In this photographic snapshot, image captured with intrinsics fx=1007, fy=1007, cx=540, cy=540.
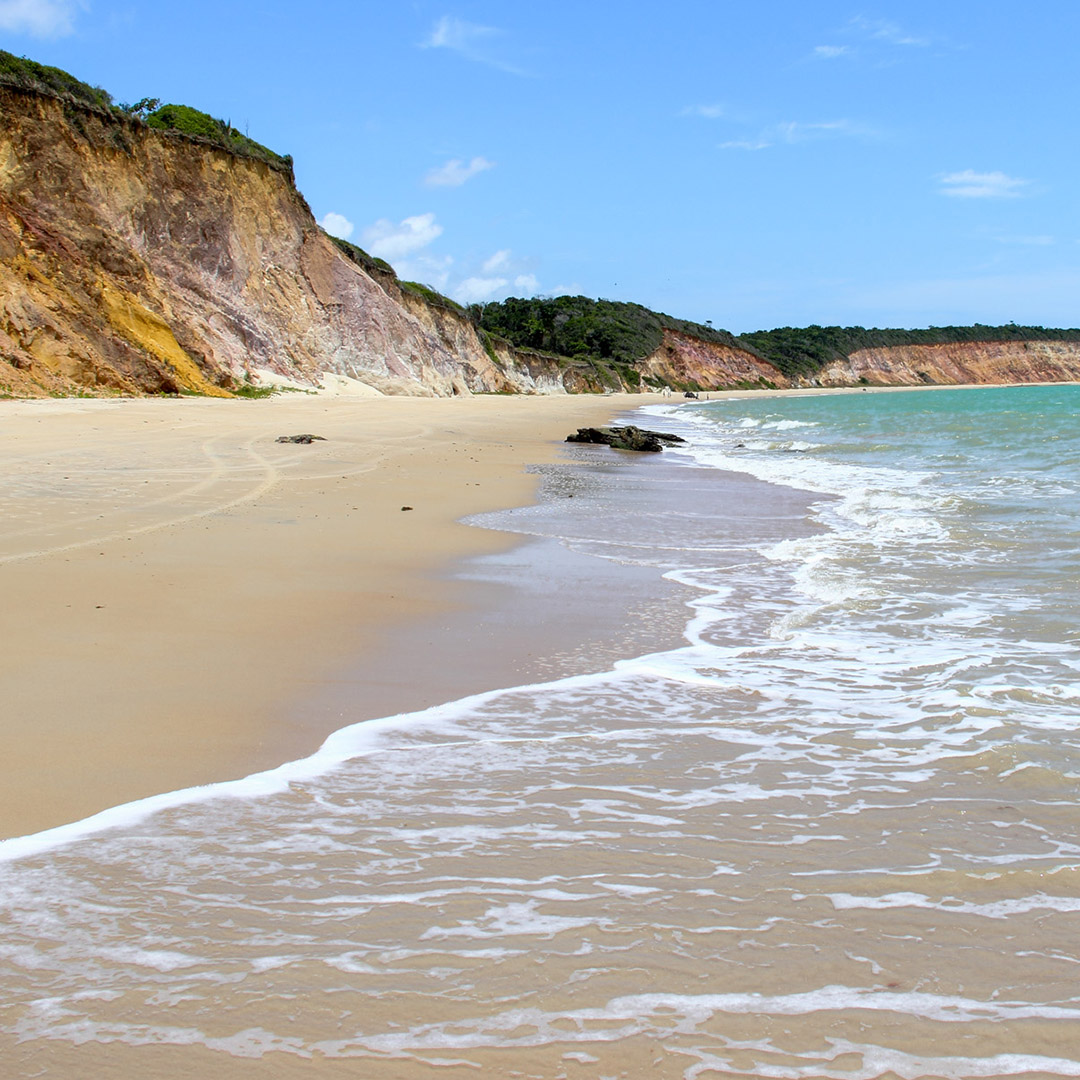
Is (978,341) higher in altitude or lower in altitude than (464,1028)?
higher

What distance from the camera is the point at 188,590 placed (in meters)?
5.71

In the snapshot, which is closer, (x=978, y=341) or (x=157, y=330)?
(x=157, y=330)

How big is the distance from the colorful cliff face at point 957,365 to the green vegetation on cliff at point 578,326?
2873cm

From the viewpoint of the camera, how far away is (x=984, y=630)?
532cm

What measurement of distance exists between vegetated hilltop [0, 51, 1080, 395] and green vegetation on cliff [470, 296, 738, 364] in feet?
81.6

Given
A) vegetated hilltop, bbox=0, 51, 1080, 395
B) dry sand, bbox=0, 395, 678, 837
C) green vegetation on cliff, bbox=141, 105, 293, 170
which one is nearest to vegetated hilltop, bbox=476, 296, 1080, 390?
vegetated hilltop, bbox=0, 51, 1080, 395

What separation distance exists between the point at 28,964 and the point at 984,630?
15.4ft

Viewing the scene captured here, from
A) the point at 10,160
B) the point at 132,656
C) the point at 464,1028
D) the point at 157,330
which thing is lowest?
the point at 464,1028

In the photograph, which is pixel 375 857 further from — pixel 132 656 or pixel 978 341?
pixel 978 341

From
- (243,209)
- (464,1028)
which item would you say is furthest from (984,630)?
(243,209)

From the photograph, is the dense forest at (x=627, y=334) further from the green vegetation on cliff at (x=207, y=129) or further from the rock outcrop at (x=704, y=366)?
the green vegetation on cliff at (x=207, y=129)

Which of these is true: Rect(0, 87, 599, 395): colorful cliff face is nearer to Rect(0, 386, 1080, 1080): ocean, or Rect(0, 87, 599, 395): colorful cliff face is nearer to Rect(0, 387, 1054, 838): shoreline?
Rect(0, 387, 1054, 838): shoreline

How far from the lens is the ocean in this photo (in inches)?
76.4

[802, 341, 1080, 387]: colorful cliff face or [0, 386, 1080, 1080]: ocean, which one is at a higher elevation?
[802, 341, 1080, 387]: colorful cliff face
